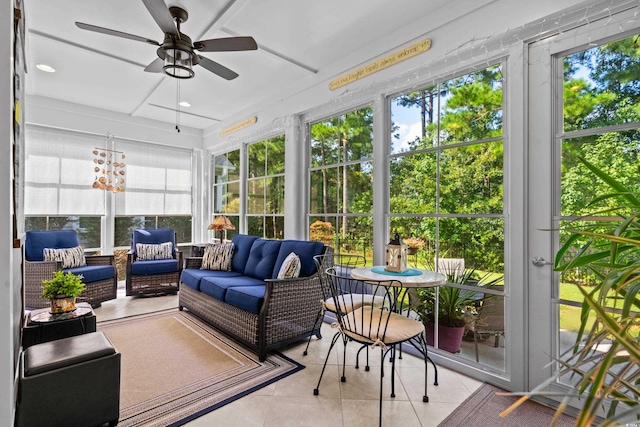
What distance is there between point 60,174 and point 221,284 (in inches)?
144

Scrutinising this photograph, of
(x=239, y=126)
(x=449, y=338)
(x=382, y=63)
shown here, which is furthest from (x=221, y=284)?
(x=239, y=126)

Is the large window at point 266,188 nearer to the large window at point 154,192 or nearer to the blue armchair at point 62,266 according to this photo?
the large window at point 154,192

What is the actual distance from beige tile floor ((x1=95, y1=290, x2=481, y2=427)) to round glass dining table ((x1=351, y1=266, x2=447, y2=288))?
79 cm

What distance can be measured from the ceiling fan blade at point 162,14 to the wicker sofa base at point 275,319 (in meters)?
2.10

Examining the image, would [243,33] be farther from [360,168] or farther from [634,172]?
[634,172]

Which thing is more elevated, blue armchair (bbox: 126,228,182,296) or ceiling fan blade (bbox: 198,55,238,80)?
ceiling fan blade (bbox: 198,55,238,80)

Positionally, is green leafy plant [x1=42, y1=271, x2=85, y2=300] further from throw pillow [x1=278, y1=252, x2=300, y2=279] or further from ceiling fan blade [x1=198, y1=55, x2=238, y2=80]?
ceiling fan blade [x1=198, y1=55, x2=238, y2=80]

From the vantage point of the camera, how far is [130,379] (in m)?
2.37

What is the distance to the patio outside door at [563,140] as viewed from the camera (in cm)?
196

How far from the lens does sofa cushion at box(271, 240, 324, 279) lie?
10.3ft

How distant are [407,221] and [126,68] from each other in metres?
3.60

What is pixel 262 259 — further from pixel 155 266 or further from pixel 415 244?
pixel 155 266

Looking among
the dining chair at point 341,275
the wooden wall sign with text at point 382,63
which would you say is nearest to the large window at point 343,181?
the dining chair at point 341,275

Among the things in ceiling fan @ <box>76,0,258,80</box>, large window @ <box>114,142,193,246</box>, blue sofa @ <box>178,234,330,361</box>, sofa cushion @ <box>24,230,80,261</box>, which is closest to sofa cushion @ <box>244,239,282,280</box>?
blue sofa @ <box>178,234,330,361</box>
